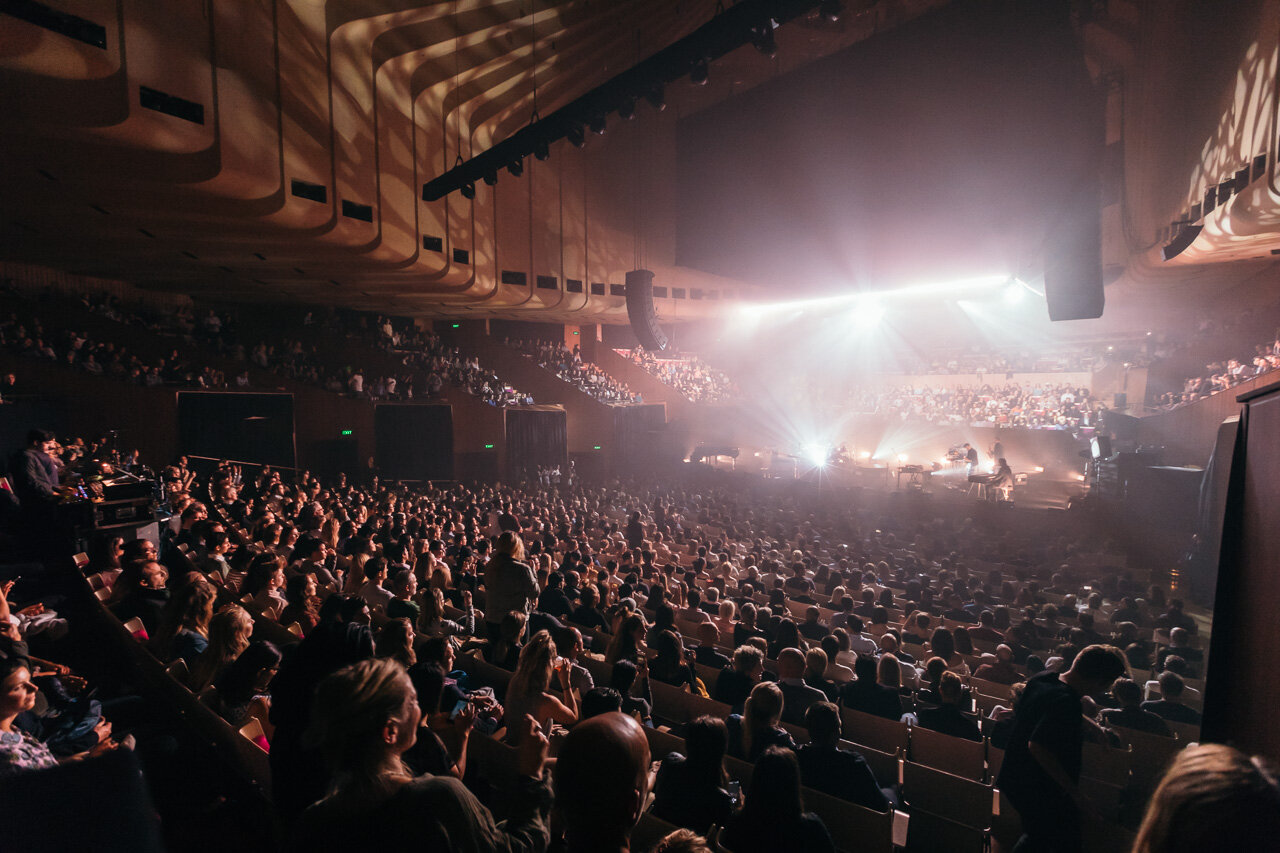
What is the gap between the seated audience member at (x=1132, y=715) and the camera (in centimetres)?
390

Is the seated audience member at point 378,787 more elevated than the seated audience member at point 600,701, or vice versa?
the seated audience member at point 378,787

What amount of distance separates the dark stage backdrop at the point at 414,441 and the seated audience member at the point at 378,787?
17103 mm

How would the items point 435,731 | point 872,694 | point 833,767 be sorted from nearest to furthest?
point 435,731 < point 833,767 < point 872,694

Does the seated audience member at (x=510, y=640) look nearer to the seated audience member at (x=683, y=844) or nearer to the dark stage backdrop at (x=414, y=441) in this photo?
the seated audience member at (x=683, y=844)

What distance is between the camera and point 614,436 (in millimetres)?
21297

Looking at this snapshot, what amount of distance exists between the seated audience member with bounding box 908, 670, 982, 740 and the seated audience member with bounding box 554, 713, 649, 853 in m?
3.23

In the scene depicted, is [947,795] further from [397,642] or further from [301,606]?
[301,606]

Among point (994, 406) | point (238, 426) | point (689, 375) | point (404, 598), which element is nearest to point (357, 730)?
point (404, 598)

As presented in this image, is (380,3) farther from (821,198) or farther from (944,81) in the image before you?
(944,81)

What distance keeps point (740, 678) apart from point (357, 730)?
299 centimetres

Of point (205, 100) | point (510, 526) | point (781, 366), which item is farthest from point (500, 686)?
point (781, 366)

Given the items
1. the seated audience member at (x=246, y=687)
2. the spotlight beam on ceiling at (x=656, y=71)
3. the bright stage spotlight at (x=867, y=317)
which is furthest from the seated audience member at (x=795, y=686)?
the bright stage spotlight at (x=867, y=317)

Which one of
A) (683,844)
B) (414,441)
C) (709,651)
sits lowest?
(709,651)

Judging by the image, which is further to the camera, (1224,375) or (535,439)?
(535,439)
